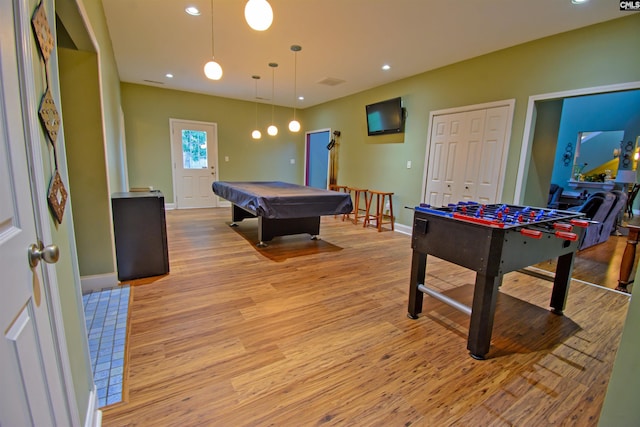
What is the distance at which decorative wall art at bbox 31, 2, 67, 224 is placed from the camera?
36.0 inches

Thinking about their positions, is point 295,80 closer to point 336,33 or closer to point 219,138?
point 336,33

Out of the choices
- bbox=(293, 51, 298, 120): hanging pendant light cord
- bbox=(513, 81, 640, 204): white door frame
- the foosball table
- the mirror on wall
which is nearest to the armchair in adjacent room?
bbox=(513, 81, 640, 204): white door frame

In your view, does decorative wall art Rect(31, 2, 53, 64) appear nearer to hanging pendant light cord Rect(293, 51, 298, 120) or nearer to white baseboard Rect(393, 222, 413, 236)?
hanging pendant light cord Rect(293, 51, 298, 120)

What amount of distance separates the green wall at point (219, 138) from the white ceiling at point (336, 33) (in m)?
1.03

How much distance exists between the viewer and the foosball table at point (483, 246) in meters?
1.69

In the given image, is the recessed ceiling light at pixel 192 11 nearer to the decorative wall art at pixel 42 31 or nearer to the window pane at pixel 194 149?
the decorative wall art at pixel 42 31

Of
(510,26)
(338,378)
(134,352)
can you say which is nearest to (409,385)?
(338,378)

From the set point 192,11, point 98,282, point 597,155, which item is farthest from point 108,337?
point 597,155

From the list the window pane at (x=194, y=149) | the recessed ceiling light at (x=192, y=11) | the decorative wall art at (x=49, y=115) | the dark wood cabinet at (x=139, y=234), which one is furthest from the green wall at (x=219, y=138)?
the decorative wall art at (x=49, y=115)

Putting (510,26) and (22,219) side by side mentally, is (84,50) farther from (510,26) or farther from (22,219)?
(510,26)

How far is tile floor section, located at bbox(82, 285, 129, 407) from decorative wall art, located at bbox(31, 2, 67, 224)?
0.96 meters

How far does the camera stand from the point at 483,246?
1717mm

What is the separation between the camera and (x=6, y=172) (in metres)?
0.67

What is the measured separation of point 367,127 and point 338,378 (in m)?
5.07
